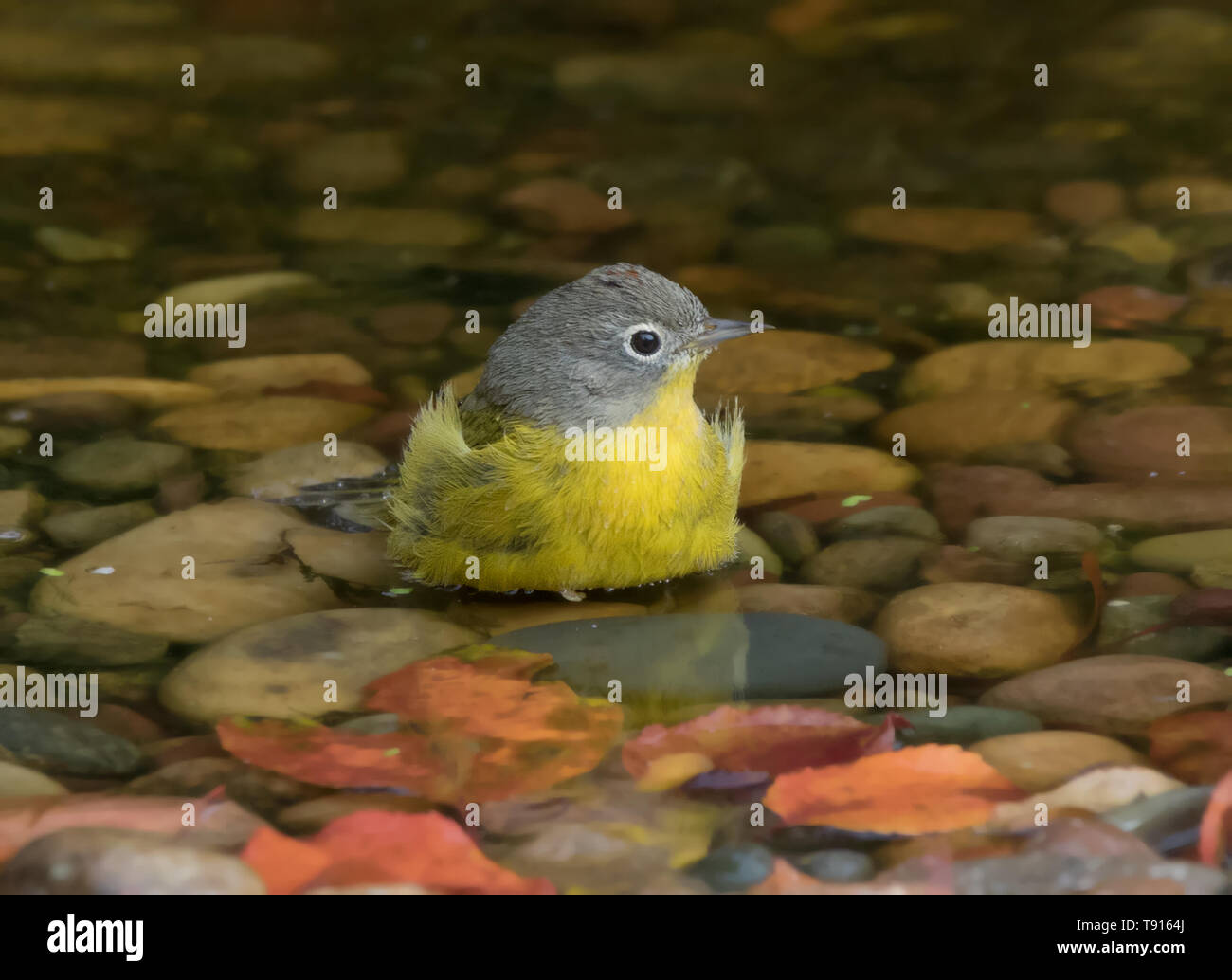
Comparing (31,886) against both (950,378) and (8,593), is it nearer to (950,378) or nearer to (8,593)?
(8,593)

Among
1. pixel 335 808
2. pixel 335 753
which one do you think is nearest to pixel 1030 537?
pixel 335 753

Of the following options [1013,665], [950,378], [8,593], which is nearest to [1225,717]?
[1013,665]

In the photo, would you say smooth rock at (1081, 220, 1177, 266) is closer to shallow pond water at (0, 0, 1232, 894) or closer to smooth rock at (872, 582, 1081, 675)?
shallow pond water at (0, 0, 1232, 894)

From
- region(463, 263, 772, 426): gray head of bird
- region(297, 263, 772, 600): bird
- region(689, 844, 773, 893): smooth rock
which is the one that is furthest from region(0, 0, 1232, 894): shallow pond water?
region(463, 263, 772, 426): gray head of bird

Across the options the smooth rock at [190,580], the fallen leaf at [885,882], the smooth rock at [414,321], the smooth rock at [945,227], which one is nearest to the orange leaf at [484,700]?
the smooth rock at [190,580]

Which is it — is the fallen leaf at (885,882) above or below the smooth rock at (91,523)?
below

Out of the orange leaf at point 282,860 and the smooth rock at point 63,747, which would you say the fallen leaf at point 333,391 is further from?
the orange leaf at point 282,860
